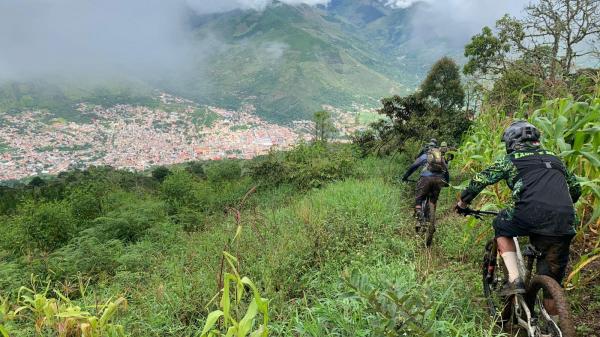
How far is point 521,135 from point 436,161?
2.94 metres

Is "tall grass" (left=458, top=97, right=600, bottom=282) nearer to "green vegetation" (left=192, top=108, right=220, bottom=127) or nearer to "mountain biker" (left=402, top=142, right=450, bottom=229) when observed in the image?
"mountain biker" (left=402, top=142, right=450, bottom=229)

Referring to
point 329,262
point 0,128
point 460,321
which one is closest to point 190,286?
point 329,262

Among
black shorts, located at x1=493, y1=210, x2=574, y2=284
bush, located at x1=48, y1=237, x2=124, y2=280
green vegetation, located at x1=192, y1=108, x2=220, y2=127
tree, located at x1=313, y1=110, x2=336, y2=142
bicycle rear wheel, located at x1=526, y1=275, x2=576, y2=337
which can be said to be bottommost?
bush, located at x1=48, y1=237, x2=124, y2=280

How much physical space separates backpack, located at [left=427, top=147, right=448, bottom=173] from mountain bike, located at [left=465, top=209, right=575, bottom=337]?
2.40 meters

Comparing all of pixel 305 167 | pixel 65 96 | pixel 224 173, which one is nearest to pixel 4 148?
pixel 65 96

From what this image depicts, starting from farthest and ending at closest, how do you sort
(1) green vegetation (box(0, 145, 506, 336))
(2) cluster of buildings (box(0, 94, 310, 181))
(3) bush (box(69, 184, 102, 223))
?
(2) cluster of buildings (box(0, 94, 310, 181)) → (3) bush (box(69, 184, 102, 223)) → (1) green vegetation (box(0, 145, 506, 336))

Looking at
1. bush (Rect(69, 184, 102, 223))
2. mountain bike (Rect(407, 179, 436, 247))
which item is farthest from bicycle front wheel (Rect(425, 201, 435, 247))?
bush (Rect(69, 184, 102, 223))

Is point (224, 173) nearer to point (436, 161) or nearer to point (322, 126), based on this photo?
point (322, 126)

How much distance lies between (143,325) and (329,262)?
2.13 m

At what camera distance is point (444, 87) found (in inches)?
527

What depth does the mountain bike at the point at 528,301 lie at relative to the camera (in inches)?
93.9

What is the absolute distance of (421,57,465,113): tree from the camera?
43.4 feet

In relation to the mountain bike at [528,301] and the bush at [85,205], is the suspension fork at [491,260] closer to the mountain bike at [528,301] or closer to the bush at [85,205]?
the mountain bike at [528,301]

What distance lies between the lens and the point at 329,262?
4391 millimetres
